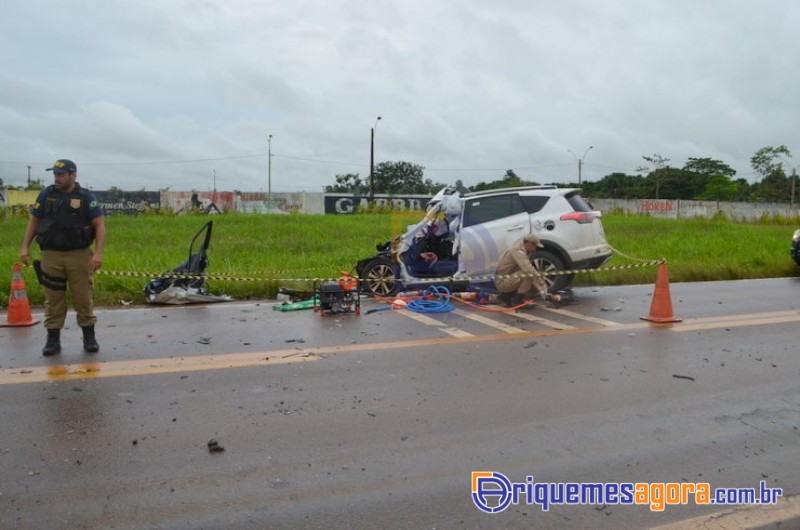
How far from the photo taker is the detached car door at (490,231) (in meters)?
9.98

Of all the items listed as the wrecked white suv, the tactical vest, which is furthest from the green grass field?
the tactical vest

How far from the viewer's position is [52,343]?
6.21m

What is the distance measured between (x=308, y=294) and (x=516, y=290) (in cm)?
336

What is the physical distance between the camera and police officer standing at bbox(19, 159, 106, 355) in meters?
6.10

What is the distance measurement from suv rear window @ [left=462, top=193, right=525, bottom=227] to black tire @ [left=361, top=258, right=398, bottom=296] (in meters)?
1.48

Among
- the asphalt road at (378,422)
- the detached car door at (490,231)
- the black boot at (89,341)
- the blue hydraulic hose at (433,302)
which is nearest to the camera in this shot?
the asphalt road at (378,422)

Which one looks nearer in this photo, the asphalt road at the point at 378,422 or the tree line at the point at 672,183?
the asphalt road at the point at 378,422

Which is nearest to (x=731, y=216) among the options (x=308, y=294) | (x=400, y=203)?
(x=400, y=203)

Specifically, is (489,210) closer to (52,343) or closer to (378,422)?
(378,422)

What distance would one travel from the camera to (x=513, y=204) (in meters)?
10.1

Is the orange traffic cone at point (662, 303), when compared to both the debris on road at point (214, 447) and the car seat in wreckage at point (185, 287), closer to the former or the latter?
the debris on road at point (214, 447)

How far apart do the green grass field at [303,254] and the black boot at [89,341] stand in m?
3.46

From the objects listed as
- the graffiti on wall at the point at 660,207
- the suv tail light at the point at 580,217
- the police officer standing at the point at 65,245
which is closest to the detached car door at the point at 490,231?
the suv tail light at the point at 580,217

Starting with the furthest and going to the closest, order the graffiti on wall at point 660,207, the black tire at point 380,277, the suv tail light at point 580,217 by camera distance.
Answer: the graffiti on wall at point 660,207 → the black tire at point 380,277 → the suv tail light at point 580,217
